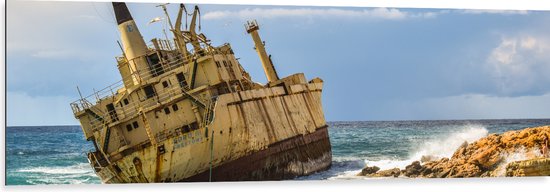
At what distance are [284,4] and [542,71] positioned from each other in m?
4.47

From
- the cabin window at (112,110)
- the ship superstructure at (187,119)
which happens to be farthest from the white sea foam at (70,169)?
the cabin window at (112,110)

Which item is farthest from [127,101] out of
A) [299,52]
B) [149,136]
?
[299,52]

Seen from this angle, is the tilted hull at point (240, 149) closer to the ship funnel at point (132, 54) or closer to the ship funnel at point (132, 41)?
the ship funnel at point (132, 54)

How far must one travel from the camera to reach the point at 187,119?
15.5 m

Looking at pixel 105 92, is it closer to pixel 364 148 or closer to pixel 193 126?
pixel 193 126

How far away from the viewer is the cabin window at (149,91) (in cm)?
1598

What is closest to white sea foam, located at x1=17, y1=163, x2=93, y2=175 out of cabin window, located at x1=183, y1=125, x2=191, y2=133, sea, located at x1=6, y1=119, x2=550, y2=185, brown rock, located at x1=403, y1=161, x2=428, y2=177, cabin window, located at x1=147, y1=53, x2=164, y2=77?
sea, located at x1=6, y1=119, x2=550, y2=185

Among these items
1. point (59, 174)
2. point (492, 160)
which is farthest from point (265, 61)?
point (492, 160)

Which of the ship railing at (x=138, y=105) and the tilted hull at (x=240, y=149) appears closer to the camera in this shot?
the tilted hull at (x=240, y=149)

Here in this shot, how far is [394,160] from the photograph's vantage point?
53.5ft

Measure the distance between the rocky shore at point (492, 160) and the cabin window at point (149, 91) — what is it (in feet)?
13.4

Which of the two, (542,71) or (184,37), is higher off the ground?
(184,37)

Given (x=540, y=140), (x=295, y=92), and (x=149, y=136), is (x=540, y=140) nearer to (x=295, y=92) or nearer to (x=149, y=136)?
(x=295, y=92)

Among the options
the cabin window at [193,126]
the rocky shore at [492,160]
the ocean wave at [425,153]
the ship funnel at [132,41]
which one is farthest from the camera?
the ship funnel at [132,41]
